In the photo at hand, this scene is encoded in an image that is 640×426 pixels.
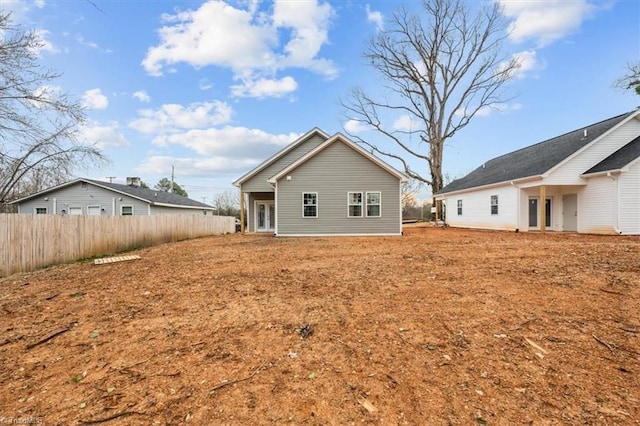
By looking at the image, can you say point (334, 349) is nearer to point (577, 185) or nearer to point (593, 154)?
point (577, 185)

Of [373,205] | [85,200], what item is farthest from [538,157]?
[85,200]

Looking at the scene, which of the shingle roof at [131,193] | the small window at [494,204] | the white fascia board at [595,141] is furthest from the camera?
the shingle roof at [131,193]

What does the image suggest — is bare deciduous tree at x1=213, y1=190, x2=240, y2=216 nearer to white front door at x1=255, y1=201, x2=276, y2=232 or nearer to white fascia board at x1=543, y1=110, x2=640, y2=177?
white front door at x1=255, y1=201, x2=276, y2=232

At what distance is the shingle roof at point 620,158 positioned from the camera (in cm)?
1302

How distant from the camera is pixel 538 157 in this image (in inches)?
669

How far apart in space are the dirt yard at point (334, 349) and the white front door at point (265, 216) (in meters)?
15.2

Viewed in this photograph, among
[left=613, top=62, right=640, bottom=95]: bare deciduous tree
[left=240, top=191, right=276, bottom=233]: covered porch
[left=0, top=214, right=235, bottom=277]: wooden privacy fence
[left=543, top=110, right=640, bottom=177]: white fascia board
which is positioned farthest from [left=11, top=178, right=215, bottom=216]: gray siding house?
[left=613, top=62, right=640, bottom=95]: bare deciduous tree

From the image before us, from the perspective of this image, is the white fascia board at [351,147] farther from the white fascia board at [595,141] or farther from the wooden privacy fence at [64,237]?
the white fascia board at [595,141]

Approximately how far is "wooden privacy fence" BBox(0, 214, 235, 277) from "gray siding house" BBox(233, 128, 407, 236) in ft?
19.8

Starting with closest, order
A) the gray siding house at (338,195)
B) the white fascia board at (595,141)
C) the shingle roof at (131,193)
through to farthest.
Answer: the white fascia board at (595,141)
the gray siding house at (338,195)
the shingle roof at (131,193)

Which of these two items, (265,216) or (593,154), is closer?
(593,154)

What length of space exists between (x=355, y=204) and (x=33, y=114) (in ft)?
44.2

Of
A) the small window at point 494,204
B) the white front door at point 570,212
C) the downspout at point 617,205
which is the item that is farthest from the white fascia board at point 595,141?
the small window at point 494,204

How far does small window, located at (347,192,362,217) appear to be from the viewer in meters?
15.0
